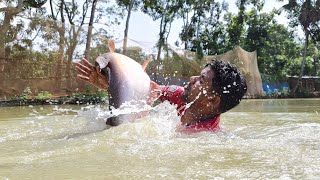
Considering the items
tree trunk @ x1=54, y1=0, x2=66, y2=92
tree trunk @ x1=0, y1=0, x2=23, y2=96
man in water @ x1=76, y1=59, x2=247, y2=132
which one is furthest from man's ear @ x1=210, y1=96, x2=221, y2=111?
tree trunk @ x1=54, y1=0, x2=66, y2=92

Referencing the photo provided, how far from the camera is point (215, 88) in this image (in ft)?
10.5

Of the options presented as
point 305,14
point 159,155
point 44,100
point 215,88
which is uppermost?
point 305,14

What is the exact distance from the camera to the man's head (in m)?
3.20

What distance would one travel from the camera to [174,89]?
11.5ft

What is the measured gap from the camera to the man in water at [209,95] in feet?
10.5

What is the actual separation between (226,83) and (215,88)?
0.09m

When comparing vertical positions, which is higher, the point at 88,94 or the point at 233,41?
the point at 233,41

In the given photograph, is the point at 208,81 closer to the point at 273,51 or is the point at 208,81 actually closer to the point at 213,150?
the point at 213,150

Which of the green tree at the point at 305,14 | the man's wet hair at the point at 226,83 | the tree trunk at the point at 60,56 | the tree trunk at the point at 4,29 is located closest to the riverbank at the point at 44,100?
the tree trunk at the point at 60,56

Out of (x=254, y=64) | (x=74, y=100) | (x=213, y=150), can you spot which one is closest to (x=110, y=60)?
(x=213, y=150)

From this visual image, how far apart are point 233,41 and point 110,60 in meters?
28.4

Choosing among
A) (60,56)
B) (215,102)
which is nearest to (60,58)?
(60,56)

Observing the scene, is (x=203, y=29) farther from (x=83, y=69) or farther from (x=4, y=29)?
(x=83, y=69)

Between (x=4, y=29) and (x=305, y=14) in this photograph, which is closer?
(x=4, y=29)
